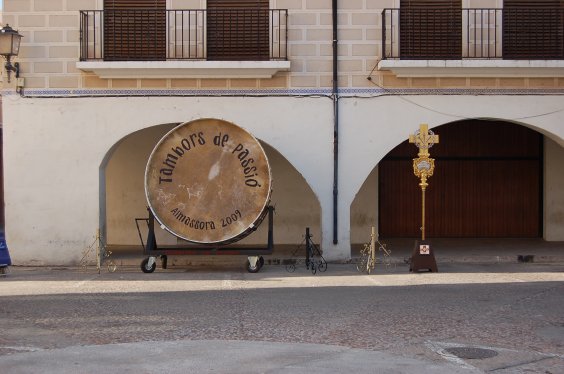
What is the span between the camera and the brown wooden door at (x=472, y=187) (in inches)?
772

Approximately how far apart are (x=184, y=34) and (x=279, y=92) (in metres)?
2.20

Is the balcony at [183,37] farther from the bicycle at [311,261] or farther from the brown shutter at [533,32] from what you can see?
the brown shutter at [533,32]

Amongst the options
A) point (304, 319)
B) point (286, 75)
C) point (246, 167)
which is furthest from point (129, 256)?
point (304, 319)

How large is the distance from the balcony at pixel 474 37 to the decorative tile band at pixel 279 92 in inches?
13.5

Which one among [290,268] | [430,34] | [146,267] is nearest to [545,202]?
[430,34]

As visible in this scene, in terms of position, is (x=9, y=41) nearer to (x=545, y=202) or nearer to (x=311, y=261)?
(x=311, y=261)

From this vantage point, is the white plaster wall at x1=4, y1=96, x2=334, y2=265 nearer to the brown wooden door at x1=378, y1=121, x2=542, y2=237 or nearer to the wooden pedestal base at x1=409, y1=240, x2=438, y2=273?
the wooden pedestal base at x1=409, y1=240, x2=438, y2=273

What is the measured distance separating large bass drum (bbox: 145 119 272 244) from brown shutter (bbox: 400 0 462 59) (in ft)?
13.1

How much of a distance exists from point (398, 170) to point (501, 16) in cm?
518

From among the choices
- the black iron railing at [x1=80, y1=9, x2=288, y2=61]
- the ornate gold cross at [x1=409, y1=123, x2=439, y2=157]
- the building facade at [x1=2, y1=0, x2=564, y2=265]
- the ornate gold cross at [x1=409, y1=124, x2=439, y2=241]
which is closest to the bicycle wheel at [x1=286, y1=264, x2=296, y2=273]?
the building facade at [x1=2, y1=0, x2=564, y2=265]

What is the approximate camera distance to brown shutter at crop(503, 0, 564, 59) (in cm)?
1575

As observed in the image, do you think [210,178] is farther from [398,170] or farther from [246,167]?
[398,170]

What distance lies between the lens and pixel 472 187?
19.7 meters

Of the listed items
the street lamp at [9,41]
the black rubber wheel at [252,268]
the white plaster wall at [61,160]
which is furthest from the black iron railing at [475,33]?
the street lamp at [9,41]
